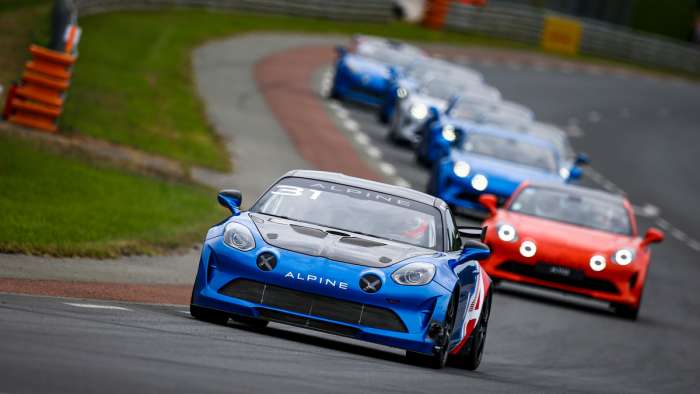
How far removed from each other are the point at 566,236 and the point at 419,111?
15.4m

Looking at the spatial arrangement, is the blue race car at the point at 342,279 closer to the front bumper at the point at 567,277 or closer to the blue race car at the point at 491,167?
the front bumper at the point at 567,277

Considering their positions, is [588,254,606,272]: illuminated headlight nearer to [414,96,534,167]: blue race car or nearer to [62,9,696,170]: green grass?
[414,96,534,167]: blue race car

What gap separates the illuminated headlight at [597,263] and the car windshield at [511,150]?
7292 mm

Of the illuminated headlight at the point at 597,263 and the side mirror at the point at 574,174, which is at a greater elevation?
the illuminated headlight at the point at 597,263

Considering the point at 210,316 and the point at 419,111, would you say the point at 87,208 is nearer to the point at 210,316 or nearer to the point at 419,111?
the point at 210,316

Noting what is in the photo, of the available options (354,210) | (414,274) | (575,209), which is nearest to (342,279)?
(414,274)

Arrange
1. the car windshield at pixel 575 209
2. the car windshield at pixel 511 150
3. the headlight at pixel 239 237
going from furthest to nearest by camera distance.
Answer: the car windshield at pixel 511 150 < the car windshield at pixel 575 209 < the headlight at pixel 239 237

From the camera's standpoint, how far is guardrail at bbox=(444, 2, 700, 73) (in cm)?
6519

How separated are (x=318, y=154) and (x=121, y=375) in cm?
2164

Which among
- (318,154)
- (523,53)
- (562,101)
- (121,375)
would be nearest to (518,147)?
(318,154)

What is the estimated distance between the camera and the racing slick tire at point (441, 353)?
1077 centimetres

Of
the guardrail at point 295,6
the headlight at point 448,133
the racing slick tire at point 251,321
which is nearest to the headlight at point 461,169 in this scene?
the headlight at point 448,133

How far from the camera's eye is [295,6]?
5697cm

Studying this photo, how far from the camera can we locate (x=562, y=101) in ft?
175
